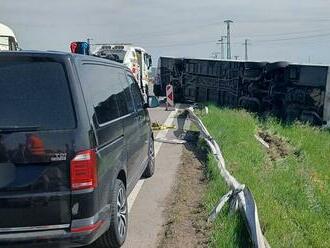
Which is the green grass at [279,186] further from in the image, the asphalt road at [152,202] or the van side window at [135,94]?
the van side window at [135,94]

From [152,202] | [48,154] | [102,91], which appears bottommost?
[152,202]

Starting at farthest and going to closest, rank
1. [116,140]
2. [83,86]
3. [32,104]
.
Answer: [116,140] → [83,86] → [32,104]

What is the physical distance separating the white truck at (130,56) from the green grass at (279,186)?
30.9 feet

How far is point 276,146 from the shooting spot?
11648 mm

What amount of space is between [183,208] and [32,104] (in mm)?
3137

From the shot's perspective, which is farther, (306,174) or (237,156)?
(237,156)

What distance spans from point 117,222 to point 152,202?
78.3 inches

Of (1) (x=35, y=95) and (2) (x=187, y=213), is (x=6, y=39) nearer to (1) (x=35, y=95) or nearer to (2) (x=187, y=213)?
(2) (x=187, y=213)

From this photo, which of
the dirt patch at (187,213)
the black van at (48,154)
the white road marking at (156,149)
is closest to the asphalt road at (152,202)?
the white road marking at (156,149)

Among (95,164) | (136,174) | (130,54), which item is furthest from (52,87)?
(130,54)

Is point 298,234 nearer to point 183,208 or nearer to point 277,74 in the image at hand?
point 183,208

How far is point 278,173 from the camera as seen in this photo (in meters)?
8.29

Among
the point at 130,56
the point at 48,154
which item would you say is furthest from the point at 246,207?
the point at 130,56

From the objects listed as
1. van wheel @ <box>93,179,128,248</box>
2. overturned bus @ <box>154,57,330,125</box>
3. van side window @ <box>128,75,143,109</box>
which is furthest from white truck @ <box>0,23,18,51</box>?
van wheel @ <box>93,179,128,248</box>
